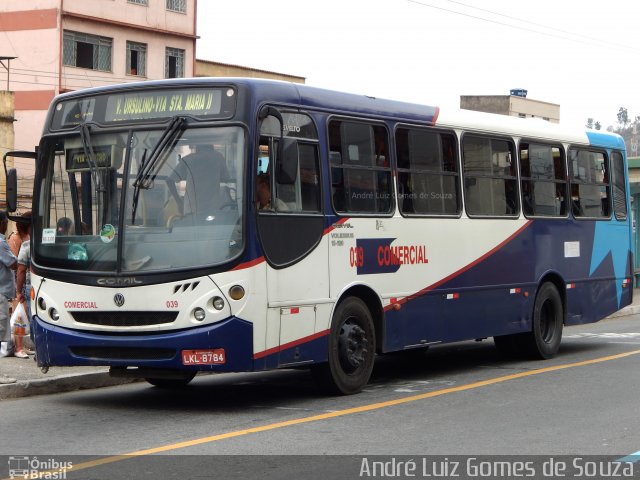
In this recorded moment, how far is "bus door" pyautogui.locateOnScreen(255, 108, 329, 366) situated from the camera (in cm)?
1030

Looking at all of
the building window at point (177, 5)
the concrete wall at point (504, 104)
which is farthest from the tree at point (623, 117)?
the building window at point (177, 5)

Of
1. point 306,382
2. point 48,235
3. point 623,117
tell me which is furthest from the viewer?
point 623,117

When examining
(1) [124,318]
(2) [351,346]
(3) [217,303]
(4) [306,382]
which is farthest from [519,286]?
(1) [124,318]

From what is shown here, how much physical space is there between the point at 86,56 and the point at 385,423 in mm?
43687

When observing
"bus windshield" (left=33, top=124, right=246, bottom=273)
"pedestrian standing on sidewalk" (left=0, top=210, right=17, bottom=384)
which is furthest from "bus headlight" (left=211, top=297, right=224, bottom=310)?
"pedestrian standing on sidewalk" (left=0, top=210, right=17, bottom=384)

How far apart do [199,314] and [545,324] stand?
6811mm

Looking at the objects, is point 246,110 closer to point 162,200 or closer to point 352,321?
point 162,200

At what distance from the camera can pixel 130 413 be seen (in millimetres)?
10250

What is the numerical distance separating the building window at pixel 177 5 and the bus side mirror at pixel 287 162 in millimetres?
44999

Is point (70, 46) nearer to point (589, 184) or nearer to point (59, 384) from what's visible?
point (589, 184)

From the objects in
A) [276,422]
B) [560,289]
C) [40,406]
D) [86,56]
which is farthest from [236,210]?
[86,56]

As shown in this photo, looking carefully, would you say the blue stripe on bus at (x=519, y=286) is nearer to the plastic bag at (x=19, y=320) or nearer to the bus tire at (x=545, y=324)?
the bus tire at (x=545, y=324)

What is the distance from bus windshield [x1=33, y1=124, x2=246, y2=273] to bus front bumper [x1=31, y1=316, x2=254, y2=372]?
0.60 meters

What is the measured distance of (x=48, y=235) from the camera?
1086cm
